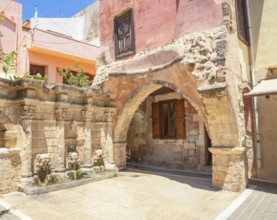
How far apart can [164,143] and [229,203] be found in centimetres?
493

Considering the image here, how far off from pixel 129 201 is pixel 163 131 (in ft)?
16.9

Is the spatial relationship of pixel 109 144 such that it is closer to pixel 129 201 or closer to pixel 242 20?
pixel 129 201

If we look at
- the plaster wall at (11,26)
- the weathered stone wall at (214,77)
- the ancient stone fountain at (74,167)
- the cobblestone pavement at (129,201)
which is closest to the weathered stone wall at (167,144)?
the cobblestone pavement at (129,201)

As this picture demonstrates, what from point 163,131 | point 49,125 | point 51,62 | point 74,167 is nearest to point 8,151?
point 49,125

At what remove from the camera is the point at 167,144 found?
9.62m

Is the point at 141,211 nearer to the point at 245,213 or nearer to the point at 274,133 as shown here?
the point at 245,213

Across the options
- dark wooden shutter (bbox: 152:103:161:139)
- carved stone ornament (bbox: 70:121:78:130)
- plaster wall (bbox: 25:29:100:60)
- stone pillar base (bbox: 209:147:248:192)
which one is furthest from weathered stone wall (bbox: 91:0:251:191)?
plaster wall (bbox: 25:29:100:60)

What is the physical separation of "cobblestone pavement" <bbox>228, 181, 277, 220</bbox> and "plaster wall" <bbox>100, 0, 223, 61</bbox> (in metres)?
4.28

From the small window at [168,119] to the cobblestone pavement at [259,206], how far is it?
12.4 ft

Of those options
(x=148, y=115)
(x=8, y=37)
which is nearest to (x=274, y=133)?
(x=148, y=115)

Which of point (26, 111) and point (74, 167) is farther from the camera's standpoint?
point (74, 167)

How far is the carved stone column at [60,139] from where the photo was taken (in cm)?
638

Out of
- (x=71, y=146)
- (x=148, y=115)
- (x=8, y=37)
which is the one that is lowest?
(x=71, y=146)

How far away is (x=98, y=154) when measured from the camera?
25.0 feet
